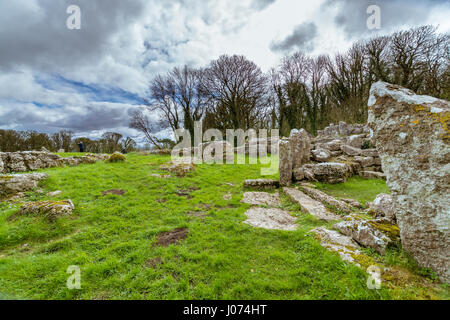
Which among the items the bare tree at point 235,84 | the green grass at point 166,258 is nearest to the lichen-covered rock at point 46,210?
the green grass at point 166,258

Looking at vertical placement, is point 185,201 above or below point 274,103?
below

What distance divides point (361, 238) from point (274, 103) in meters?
34.3

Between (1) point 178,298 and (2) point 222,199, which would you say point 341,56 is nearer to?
(2) point 222,199

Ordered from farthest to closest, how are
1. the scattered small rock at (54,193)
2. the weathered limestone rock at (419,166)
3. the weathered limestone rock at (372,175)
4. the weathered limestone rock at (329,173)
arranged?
the weathered limestone rock at (372,175) < the weathered limestone rock at (329,173) < the scattered small rock at (54,193) < the weathered limestone rock at (419,166)

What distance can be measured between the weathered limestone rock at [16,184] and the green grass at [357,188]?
42.4ft

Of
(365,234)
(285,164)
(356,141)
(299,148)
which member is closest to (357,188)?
(285,164)

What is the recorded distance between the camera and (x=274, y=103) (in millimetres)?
34594

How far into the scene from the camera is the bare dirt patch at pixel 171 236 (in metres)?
4.46

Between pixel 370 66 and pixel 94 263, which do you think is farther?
pixel 370 66

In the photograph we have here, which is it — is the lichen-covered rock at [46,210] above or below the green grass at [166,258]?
above

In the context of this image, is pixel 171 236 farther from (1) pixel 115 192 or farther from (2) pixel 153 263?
(1) pixel 115 192

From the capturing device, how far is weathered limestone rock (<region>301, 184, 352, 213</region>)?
5.95m

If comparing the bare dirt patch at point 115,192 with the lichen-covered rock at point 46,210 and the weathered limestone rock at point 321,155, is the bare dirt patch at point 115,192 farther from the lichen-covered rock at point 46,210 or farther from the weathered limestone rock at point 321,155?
the weathered limestone rock at point 321,155
